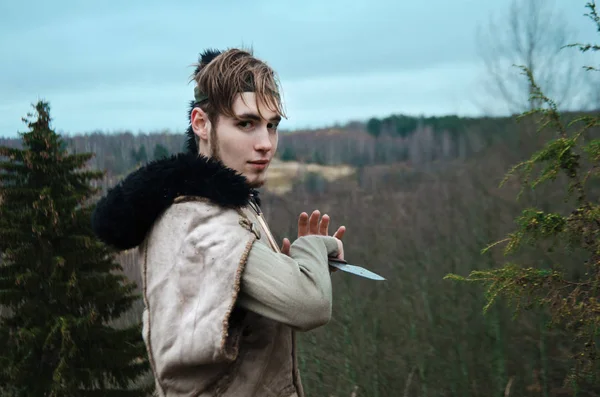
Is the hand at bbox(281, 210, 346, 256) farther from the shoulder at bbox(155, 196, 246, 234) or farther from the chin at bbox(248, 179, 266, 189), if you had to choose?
the shoulder at bbox(155, 196, 246, 234)

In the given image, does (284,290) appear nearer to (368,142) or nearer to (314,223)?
(314,223)

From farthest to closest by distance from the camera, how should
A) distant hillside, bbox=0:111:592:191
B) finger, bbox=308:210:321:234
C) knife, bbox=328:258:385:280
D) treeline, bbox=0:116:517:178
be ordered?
distant hillside, bbox=0:111:592:191, treeline, bbox=0:116:517:178, finger, bbox=308:210:321:234, knife, bbox=328:258:385:280

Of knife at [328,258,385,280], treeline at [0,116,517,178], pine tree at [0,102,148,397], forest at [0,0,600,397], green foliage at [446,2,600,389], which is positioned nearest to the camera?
knife at [328,258,385,280]

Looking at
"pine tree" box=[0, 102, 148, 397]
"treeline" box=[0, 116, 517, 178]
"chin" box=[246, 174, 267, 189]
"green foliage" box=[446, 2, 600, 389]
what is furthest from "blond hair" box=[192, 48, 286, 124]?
"treeline" box=[0, 116, 517, 178]

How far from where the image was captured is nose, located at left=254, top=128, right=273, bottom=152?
6.59 feet

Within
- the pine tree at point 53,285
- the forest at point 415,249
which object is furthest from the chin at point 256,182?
the pine tree at point 53,285

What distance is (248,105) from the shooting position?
199 cm

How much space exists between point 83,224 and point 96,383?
1.40m

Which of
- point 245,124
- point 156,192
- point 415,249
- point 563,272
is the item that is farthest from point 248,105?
point 415,249

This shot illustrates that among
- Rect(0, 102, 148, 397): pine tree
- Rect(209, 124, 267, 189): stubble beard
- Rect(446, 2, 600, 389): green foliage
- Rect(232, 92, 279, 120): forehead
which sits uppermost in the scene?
Rect(232, 92, 279, 120): forehead

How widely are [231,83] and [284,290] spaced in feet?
1.98

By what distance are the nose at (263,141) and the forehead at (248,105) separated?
4 centimetres

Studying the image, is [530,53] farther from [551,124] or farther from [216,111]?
[216,111]

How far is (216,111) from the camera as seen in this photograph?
2021 millimetres
